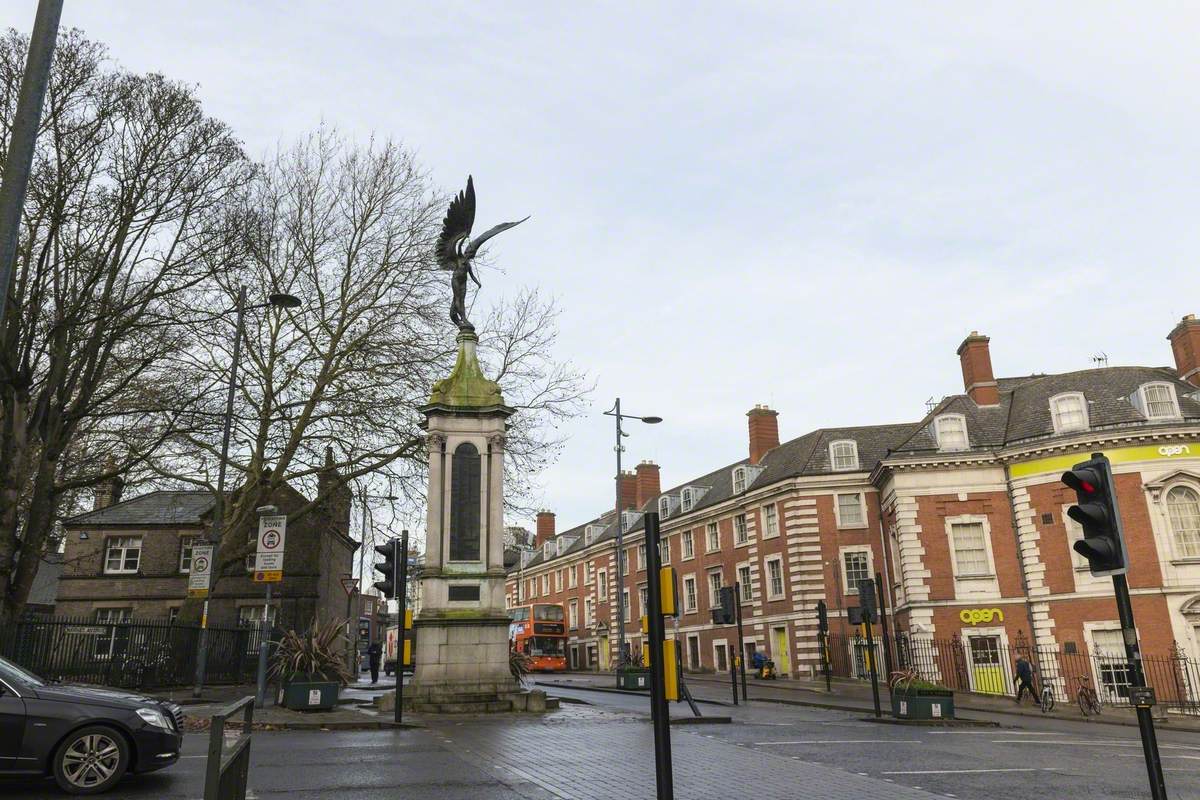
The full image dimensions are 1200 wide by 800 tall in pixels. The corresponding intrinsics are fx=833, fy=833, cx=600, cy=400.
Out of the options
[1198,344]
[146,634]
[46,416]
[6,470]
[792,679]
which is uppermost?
[1198,344]

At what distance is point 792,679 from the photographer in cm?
4034

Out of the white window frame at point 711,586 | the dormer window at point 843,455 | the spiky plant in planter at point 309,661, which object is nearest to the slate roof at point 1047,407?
the dormer window at point 843,455

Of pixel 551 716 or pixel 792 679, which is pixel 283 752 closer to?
A: pixel 551 716

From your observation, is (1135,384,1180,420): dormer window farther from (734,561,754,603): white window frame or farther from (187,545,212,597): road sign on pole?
(187,545,212,597): road sign on pole

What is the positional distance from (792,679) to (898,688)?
22.5 metres

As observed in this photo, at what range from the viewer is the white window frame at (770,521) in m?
43.0

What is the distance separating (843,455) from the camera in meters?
42.2

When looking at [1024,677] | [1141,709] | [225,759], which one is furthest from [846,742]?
[1024,677]

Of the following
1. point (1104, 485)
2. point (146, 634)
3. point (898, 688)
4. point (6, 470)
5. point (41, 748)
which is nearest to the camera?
point (1104, 485)

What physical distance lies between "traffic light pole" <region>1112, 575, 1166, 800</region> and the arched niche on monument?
14.4m

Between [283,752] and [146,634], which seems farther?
[146,634]

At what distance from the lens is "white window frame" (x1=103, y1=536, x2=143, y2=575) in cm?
3819

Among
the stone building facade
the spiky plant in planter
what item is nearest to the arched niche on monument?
the spiky plant in planter

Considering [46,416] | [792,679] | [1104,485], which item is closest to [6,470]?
[46,416]
